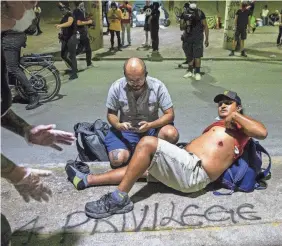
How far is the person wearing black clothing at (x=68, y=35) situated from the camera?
826 centimetres

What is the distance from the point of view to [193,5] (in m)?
8.26

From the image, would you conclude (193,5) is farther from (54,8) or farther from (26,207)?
(54,8)

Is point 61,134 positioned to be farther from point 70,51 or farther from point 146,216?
point 70,51

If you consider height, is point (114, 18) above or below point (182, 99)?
above

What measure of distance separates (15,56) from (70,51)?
2.44 meters

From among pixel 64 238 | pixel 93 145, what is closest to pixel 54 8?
pixel 93 145

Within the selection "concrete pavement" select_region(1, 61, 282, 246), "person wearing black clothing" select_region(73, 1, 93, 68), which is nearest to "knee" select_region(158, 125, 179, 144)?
"concrete pavement" select_region(1, 61, 282, 246)

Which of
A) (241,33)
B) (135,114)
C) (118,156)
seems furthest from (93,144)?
(241,33)

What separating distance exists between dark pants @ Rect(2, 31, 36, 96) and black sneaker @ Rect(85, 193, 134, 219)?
3644mm

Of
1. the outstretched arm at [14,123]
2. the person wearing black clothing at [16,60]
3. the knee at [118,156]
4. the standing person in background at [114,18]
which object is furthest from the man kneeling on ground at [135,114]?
the standing person in background at [114,18]

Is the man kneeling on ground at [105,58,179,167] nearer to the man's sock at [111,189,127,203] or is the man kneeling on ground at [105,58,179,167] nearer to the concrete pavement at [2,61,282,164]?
the man's sock at [111,189,127,203]

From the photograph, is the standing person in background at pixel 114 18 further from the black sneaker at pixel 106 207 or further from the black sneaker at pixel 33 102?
the black sneaker at pixel 106 207

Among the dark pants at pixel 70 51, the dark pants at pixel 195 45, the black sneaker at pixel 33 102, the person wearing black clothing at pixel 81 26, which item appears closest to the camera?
the black sneaker at pixel 33 102

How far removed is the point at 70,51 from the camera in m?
8.60
